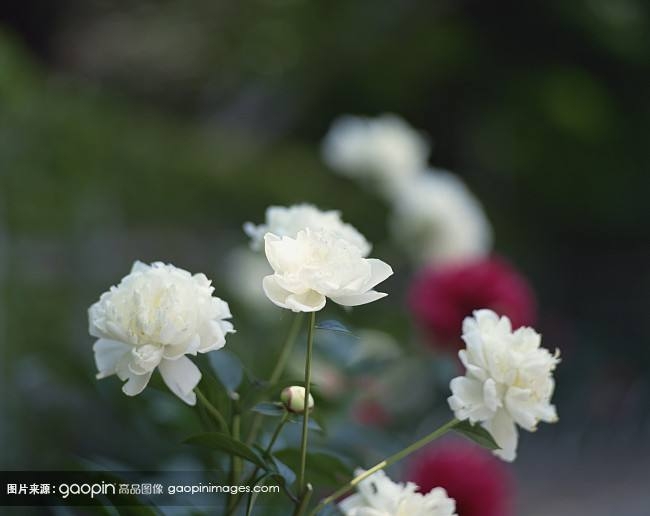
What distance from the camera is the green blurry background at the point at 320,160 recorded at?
6.31 ft

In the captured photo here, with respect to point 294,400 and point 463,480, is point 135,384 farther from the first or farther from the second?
point 463,480

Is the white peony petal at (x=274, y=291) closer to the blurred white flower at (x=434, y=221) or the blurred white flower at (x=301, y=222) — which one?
the blurred white flower at (x=301, y=222)

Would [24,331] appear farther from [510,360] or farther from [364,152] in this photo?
[510,360]

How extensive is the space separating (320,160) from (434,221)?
2.08 metres

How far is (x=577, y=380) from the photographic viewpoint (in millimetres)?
2447

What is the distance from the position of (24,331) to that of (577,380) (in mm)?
1482

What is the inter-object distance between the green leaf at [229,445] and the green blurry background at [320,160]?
33.2 inches

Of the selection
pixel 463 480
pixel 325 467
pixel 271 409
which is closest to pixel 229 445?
pixel 271 409

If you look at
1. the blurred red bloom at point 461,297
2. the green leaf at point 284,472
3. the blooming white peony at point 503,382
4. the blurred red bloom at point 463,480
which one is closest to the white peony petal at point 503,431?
the blooming white peony at point 503,382

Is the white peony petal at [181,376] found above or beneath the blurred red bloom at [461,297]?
beneath

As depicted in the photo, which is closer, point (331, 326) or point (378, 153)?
Answer: point (331, 326)

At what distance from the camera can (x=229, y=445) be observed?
44 cm

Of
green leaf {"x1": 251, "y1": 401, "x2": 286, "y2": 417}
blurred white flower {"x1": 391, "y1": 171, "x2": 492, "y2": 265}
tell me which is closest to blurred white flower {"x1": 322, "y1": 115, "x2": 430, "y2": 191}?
blurred white flower {"x1": 391, "y1": 171, "x2": 492, "y2": 265}

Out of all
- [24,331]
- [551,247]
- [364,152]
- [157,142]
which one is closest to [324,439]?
[364,152]
